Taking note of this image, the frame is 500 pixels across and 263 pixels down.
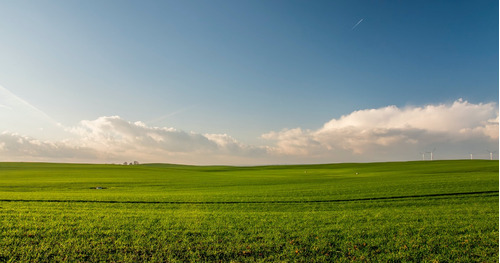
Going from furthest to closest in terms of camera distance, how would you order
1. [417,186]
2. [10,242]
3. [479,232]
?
[417,186], [479,232], [10,242]

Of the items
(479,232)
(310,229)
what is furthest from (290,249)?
(479,232)

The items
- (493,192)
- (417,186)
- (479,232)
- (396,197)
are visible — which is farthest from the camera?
(417,186)

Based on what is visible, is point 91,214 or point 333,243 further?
point 91,214

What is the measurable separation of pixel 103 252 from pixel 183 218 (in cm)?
477

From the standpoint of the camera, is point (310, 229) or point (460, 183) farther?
point (460, 183)

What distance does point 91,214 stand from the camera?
13.9 metres

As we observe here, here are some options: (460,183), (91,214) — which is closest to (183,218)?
(91,214)

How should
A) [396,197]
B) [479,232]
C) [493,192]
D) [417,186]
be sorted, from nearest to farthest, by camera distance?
[479,232] → [396,197] → [493,192] → [417,186]

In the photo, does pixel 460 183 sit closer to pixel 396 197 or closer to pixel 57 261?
pixel 396 197

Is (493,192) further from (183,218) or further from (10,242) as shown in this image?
(10,242)

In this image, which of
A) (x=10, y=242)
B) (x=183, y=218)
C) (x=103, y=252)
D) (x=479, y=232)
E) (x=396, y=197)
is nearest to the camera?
(x=103, y=252)

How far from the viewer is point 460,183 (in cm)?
2645

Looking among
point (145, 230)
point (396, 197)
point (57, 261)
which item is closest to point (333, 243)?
point (145, 230)

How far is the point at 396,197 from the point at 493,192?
8.24 m
